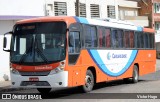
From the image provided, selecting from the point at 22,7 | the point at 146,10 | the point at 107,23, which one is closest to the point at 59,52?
the point at 107,23

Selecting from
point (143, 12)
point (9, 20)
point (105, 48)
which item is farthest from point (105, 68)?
point (143, 12)

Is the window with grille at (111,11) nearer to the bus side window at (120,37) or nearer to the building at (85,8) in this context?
the building at (85,8)

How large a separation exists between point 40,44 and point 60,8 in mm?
21306

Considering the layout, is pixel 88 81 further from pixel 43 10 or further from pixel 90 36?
pixel 43 10

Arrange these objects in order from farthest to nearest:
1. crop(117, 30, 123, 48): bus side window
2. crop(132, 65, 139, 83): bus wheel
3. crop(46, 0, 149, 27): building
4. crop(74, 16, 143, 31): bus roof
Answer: crop(46, 0, 149, 27): building
crop(132, 65, 139, 83): bus wheel
crop(117, 30, 123, 48): bus side window
crop(74, 16, 143, 31): bus roof

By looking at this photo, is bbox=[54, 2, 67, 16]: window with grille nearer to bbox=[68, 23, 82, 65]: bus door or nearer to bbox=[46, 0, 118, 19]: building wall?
bbox=[46, 0, 118, 19]: building wall

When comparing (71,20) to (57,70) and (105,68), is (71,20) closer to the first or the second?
(57,70)

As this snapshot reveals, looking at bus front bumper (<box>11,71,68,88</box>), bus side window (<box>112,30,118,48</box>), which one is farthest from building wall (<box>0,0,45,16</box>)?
bus front bumper (<box>11,71,68,88</box>)

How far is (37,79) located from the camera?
15.9 meters

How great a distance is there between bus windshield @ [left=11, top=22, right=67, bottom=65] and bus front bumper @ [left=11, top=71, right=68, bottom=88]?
1.68 ft

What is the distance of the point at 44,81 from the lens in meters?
15.8

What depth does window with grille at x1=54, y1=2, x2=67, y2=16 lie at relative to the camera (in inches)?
1451

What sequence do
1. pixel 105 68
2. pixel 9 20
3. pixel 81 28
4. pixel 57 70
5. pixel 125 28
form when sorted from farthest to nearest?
pixel 9 20, pixel 125 28, pixel 105 68, pixel 81 28, pixel 57 70

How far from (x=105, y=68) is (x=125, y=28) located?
3330 millimetres
